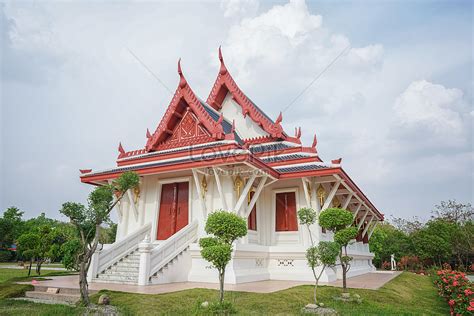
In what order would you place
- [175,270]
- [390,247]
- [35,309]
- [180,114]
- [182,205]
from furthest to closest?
[390,247], [180,114], [182,205], [175,270], [35,309]

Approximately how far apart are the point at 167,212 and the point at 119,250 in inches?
69.6

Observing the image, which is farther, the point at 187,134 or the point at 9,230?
the point at 9,230

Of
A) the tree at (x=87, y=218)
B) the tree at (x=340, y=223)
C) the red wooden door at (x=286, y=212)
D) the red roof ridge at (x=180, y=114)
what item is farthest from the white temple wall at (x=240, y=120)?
the tree at (x=87, y=218)

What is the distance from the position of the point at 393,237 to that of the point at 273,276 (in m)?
19.6

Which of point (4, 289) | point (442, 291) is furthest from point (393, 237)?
point (4, 289)

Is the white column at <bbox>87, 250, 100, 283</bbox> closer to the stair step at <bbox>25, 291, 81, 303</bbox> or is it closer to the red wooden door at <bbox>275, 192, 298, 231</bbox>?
the stair step at <bbox>25, 291, 81, 303</bbox>

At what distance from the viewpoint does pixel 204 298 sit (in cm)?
602

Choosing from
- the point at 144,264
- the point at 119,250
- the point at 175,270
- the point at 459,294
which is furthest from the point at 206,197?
the point at 459,294

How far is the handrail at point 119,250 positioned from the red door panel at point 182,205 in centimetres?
105

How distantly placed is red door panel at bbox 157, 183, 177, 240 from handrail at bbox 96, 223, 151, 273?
520mm

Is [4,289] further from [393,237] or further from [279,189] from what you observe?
[393,237]

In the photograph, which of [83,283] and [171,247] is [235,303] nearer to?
[83,283]

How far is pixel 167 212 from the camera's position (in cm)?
1047

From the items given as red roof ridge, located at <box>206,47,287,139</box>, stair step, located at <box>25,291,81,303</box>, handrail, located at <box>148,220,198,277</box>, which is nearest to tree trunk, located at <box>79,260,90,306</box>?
stair step, located at <box>25,291,81,303</box>
